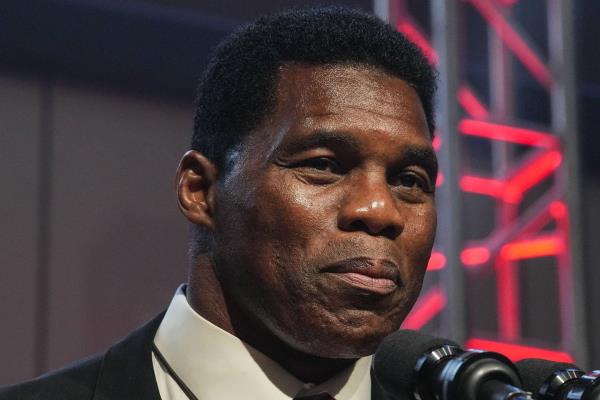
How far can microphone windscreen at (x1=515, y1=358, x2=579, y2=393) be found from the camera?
4.22 ft

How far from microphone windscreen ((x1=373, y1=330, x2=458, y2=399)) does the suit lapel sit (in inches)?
15.5

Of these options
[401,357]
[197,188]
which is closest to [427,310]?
[197,188]

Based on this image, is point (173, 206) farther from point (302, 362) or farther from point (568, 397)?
point (568, 397)

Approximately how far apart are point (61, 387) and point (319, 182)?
573 mm

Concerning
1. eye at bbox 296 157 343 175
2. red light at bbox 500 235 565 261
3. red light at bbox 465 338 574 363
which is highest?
eye at bbox 296 157 343 175

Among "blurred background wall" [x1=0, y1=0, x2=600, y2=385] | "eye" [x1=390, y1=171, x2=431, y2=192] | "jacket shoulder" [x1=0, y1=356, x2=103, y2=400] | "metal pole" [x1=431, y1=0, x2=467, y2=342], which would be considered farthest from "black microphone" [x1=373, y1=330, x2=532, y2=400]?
"blurred background wall" [x1=0, y1=0, x2=600, y2=385]

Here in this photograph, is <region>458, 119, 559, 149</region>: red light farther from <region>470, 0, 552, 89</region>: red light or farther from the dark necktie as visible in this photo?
the dark necktie

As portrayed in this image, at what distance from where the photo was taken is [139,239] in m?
4.27

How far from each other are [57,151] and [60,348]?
0.85 meters

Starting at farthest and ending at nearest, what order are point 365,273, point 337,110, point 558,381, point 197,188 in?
point 197,188 → point 337,110 → point 365,273 → point 558,381

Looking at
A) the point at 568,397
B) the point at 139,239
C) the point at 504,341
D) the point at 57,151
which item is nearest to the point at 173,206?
the point at 139,239

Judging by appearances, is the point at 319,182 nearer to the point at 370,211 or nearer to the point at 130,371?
the point at 370,211

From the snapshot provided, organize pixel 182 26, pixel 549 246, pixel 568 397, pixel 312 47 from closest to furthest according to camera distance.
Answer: pixel 568 397
pixel 312 47
pixel 549 246
pixel 182 26

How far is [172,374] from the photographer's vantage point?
5.31 ft
